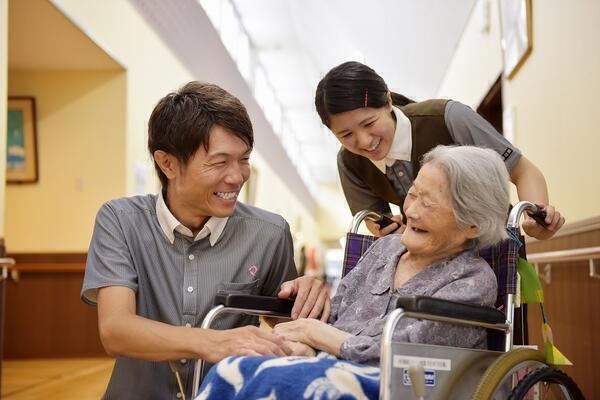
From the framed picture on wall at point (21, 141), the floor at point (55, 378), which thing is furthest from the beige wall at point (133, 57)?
the floor at point (55, 378)

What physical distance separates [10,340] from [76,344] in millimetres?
541

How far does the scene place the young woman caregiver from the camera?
6.71 feet

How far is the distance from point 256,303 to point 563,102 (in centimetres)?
222

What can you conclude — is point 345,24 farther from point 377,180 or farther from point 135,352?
point 135,352

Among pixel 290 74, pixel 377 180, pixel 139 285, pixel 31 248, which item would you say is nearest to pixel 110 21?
pixel 31 248

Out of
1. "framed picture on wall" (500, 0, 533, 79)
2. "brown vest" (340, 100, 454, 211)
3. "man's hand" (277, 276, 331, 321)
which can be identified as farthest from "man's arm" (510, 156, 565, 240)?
"framed picture on wall" (500, 0, 533, 79)

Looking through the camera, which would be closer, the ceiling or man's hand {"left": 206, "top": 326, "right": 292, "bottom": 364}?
man's hand {"left": 206, "top": 326, "right": 292, "bottom": 364}

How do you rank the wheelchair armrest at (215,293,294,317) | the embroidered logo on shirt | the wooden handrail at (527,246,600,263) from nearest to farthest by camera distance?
1. the wheelchair armrest at (215,293,294,317)
2. the embroidered logo on shirt
3. the wooden handrail at (527,246,600,263)

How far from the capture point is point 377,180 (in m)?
2.37

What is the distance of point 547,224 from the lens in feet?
5.88

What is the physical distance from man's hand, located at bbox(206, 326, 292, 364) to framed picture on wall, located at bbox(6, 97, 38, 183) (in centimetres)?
518

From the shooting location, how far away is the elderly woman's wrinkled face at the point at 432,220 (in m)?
1.63

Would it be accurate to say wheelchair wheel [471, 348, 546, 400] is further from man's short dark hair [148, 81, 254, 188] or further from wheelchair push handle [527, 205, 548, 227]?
man's short dark hair [148, 81, 254, 188]

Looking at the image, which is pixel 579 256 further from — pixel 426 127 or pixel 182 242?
pixel 182 242
